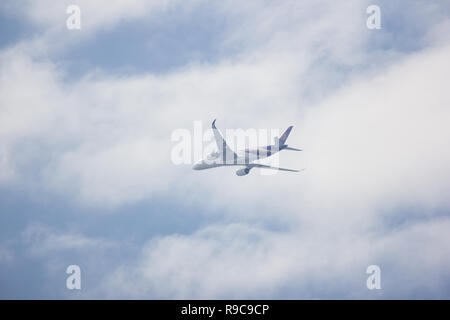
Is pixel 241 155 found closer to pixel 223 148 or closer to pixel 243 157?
pixel 243 157

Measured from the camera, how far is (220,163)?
339 ft

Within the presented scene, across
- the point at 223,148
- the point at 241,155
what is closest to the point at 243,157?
the point at 241,155
